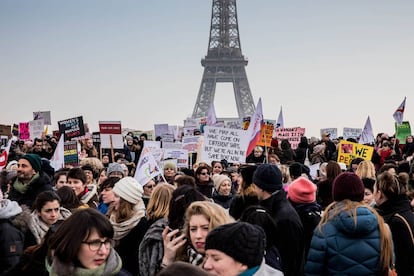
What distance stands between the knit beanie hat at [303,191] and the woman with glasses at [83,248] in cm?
303

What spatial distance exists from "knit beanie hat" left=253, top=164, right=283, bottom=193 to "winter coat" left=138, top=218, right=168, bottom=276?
4.37ft

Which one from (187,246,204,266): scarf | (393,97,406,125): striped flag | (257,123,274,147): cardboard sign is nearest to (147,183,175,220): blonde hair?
(187,246,204,266): scarf

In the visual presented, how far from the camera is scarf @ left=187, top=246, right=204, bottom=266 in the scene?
14.1 ft

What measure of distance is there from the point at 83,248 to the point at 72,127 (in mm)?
12273

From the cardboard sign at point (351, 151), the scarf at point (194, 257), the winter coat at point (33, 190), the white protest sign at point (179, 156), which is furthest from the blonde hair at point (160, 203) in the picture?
the cardboard sign at point (351, 151)

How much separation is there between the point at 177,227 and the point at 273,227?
37.6 inches

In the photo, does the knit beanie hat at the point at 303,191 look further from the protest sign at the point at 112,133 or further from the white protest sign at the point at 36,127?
the white protest sign at the point at 36,127

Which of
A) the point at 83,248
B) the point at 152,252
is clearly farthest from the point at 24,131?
the point at 83,248

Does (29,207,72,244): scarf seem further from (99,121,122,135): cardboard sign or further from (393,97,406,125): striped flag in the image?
(393,97,406,125): striped flag

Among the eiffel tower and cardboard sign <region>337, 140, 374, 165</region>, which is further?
the eiffel tower

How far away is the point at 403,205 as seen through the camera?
229 inches

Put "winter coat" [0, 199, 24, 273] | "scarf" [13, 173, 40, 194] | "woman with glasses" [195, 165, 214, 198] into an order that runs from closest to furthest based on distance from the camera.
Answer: "winter coat" [0, 199, 24, 273] < "scarf" [13, 173, 40, 194] < "woman with glasses" [195, 165, 214, 198]

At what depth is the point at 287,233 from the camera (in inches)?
223

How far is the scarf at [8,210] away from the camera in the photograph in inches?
205
